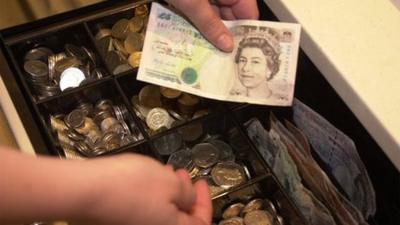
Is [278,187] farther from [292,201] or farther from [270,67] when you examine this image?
[270,67]

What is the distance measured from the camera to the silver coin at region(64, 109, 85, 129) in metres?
1.03

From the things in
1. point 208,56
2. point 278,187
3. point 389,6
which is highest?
point 208,56

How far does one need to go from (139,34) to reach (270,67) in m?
0.31

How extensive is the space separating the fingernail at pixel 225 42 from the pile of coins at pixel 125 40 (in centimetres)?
21

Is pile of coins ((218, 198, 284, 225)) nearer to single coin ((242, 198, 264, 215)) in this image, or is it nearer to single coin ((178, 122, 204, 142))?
single coin ((242, 198, 264, 215))

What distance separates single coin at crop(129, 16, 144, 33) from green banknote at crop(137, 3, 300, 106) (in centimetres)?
11

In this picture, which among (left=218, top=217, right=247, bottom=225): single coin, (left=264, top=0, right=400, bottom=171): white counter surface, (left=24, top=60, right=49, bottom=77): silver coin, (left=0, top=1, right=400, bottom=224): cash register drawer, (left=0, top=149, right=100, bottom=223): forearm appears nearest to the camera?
(left=0, top=149, right=100, bottom=223): forearm

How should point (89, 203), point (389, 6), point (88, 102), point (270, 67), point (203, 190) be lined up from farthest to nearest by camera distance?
point (88, 102) → point (270, 67) → point (389, 6) → point (203, 190) → point (89, 203)

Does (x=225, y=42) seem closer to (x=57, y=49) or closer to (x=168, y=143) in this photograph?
(x=168, y=143)

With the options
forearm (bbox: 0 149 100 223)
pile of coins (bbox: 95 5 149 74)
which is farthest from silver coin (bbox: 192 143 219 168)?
forearm (bbox: 0 149 100 223)

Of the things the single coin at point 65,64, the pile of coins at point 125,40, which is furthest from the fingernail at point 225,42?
the single coin at point 65,64

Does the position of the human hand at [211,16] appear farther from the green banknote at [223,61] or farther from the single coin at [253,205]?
the single coin at [253,205]

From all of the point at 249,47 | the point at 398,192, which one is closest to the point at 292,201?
the point at 398,192

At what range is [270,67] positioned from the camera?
946 mm
